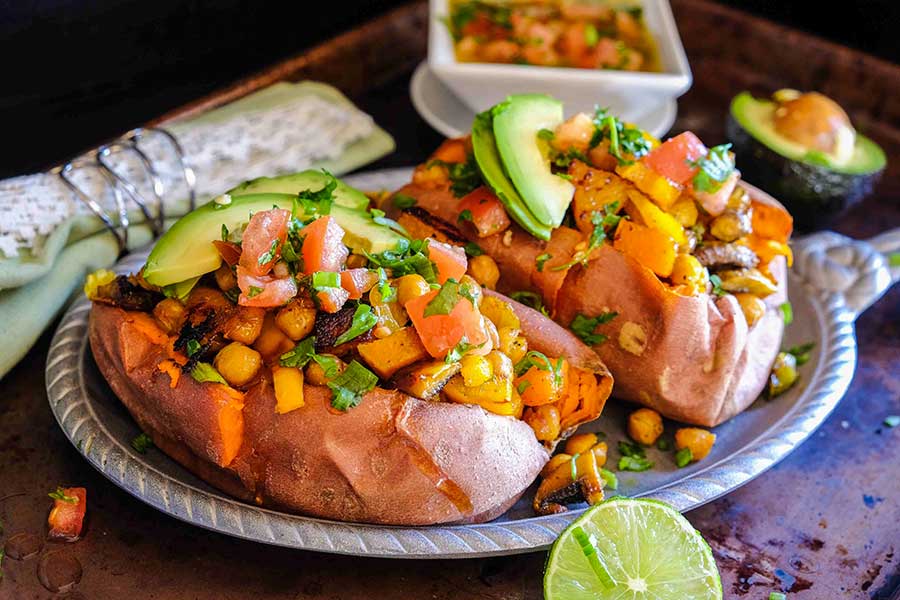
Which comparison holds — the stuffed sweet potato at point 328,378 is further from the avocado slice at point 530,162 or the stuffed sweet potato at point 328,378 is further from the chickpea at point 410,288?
the avocado slice at point 530,162

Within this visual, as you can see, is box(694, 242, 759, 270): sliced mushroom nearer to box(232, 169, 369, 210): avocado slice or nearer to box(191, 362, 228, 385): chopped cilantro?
box(232, 169, 369, 210): avocado slice

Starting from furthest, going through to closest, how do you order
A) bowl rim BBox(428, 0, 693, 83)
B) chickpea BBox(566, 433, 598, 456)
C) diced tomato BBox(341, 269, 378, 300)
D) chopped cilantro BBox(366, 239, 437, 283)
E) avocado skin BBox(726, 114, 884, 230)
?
bowl rim BBox(428, 0, 693, 83) < avocado skin BBox(726, 114, 884, 230) < chickpea BBox(566, 433, 598, 456) < chopped cilantro BBox(366, 239, 437, 283) < diced tomato BBox(341, 269, 378, 300)

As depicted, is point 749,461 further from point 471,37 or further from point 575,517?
point 471,37

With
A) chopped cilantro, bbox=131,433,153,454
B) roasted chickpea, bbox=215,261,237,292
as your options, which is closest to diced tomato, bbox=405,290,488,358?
roasted chickpea, bbox=215,261,237,292

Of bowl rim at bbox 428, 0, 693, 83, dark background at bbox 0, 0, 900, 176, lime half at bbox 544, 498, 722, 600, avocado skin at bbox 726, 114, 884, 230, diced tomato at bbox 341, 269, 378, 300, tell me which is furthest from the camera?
bowl rim at bbox 428, 0, 693, 83

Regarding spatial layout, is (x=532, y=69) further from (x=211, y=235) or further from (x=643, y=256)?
(x=211, y=235)

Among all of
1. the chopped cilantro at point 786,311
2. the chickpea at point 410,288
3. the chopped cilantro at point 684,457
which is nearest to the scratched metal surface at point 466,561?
the chopped cilantro at point 684,457

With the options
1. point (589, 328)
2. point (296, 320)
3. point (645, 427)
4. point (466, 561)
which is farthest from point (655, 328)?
point (296, 320)

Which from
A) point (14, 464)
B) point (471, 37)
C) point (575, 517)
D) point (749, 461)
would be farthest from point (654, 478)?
point (471, 37)
